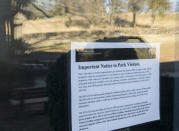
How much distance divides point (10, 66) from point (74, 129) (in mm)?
1026

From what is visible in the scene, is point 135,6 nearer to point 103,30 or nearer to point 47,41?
point 103,30

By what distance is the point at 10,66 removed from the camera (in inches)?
89.3

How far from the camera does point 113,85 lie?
2812mm

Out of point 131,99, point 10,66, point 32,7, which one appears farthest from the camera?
point 131,99

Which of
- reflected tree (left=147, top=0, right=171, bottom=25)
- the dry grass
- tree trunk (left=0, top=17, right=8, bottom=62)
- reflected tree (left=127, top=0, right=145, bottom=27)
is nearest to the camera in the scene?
tree trunk (left=0, top=17, right=8, bottom=62)

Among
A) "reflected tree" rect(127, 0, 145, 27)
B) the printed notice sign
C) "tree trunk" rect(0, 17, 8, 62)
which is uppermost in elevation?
"reflected tree" rect(127, 0, 145, 27)

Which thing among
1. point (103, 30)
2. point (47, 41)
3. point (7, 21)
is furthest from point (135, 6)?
point (7, 21)

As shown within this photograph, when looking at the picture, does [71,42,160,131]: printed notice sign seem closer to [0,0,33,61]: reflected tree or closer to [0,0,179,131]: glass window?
[0,0,179,131]: glass window

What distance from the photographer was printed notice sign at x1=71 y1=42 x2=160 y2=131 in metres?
2.60

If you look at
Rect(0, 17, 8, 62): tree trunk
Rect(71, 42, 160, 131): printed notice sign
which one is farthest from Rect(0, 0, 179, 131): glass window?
Rect(71, 42, 160, 131): printed notice sign

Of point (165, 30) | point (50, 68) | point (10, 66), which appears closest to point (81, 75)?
point (50, 68)

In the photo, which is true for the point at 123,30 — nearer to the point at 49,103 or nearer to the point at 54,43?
the point at 54,43

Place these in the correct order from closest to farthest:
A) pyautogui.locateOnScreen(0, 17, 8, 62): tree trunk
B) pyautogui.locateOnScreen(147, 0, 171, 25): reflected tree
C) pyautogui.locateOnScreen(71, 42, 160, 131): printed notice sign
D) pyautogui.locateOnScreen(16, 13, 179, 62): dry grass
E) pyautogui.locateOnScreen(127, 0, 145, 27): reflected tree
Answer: pyautogui.locateOnScreen(0, 17, 8, 62): tree trunk → pyautogui.locateOnScreen(16, 13, 179, 62): dry grass → pyautogui.locateOnScreen(71, 42, 160, 131): printed notice sign → pyautogui.locateOnScreen(127, 0, 145, 27): reflected tree → pyautogui.locateOnScreen(147, 0, 171, 25): reflected tree

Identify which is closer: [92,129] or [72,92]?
[72,92]
